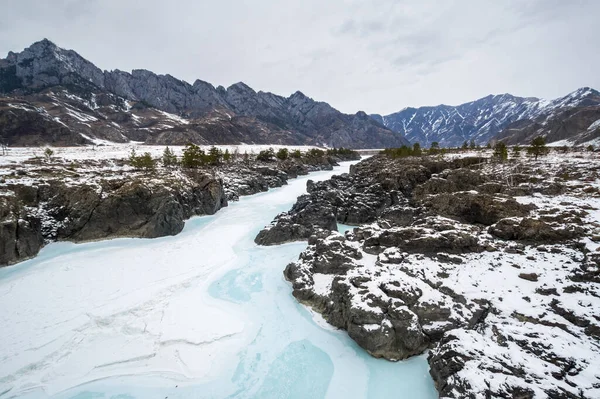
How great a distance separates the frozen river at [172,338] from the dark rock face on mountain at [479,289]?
67.1 inches

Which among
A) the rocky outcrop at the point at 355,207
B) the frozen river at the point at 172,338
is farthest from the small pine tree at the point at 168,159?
the frozen river at the point at 172,338

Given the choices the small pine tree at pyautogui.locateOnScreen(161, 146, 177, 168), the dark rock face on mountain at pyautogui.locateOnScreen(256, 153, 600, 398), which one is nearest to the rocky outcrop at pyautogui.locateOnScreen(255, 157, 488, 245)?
the dark rock face on mountain at pyautogui.locateOnScreen(256, 153, 600, 398)

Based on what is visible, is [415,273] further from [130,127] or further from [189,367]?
[130,127]

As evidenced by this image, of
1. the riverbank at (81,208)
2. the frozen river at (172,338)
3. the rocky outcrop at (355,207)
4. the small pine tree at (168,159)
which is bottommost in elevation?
the frozen river at (172,338)

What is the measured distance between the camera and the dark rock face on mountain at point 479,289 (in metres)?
10.4

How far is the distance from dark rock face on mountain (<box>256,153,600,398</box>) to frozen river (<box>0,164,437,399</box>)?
1705 millimetres

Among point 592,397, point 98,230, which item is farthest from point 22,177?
point 592,397

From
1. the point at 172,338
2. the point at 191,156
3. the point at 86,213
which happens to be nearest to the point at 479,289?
the point at 172,338

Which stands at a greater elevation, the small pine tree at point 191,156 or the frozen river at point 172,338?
the small pine tree at point 191,156

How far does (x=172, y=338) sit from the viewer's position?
1459 cm

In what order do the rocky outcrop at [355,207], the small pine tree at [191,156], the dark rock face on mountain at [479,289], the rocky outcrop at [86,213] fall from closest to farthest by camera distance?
the dark rock face on mountain at [479,289]
the rocky outcrop at [86,213]
the rocky outcrop at [355,207]
the small pine tree at [191,156]

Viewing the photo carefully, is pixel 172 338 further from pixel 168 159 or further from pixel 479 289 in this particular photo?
pixel 168 159

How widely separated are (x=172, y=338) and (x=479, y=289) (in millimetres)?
18114

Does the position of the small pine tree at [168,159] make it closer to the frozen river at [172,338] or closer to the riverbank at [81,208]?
the riverbank at [81,208]
